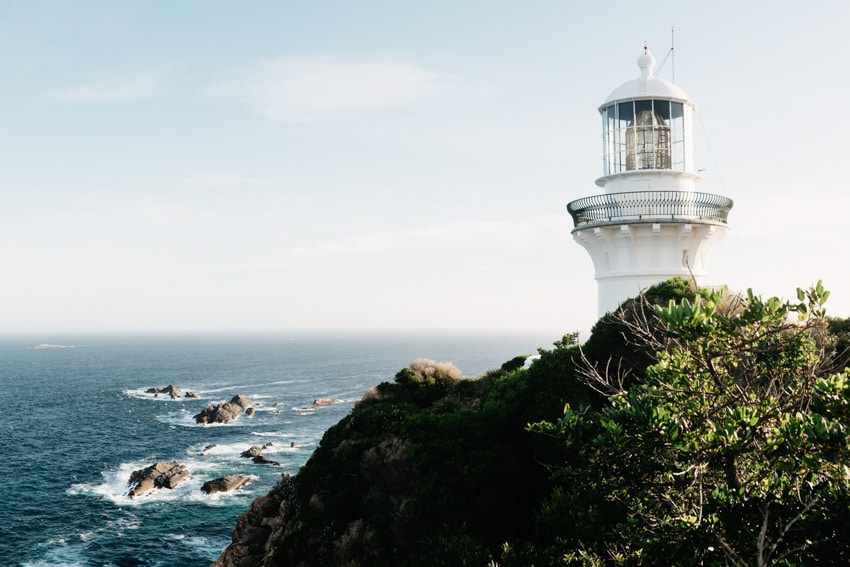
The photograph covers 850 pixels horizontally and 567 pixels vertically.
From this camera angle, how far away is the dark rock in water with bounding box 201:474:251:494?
3903cm

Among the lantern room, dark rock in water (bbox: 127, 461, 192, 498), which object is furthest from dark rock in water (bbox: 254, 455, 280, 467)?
the lantern room

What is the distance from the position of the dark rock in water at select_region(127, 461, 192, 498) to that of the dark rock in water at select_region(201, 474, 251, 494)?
2.36m

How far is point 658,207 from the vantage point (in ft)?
59.2

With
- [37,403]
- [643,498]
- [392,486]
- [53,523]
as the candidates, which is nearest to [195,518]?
[53,523]

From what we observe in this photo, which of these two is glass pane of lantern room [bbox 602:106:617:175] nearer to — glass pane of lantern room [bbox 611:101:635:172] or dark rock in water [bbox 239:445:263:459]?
glass pane of lantern room [bbox 611:101:635:172]

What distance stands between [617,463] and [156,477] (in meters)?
40.9

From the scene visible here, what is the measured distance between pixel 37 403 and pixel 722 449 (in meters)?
87.3

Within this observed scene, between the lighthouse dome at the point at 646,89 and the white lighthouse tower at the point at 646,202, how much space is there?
31 mm

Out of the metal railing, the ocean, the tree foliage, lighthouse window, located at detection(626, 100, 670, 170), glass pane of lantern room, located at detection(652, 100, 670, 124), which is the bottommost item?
the ocean

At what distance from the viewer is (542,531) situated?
34.2 ft

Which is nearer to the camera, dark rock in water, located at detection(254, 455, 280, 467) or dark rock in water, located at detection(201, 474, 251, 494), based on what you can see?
dark rock in water, located at detection(201, 474, 251, 494)

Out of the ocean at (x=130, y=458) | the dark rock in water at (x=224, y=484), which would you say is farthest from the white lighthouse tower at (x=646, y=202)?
the dark rock in water at (x=224, y=484)

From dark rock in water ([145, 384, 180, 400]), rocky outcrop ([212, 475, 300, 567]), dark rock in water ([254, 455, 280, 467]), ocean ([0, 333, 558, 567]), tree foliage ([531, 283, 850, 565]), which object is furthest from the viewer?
dark rock in water ([145, 384, 180, 400])

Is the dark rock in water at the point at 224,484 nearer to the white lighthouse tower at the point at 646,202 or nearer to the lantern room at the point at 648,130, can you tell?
the white lighthouse tower at the point at 646,202
